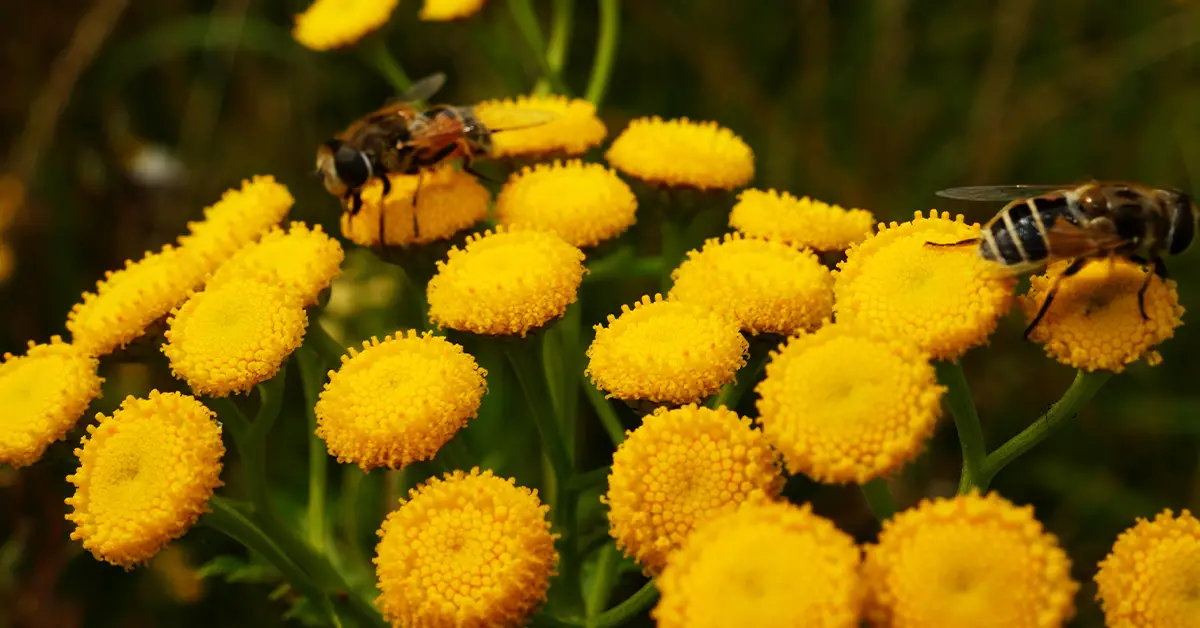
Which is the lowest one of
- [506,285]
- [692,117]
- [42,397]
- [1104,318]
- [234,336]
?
[692,117]

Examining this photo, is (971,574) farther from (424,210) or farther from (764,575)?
(424,210)

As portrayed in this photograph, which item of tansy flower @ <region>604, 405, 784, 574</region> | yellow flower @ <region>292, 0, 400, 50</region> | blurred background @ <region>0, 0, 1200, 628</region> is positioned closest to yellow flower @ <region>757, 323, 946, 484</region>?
tansy flower @ <region>604, 405, 784, 574</region>

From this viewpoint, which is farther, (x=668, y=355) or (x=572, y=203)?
(x=572, y=203)

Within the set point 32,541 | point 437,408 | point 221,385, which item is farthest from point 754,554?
point 32,541

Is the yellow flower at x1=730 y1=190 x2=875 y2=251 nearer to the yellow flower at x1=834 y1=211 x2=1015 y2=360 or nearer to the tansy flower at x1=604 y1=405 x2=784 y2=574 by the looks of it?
the yellow flower at x1=834 y1=211 x2=1015 y2=360

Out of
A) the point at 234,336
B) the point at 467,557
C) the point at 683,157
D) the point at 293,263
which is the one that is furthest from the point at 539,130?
the point at 467,557
